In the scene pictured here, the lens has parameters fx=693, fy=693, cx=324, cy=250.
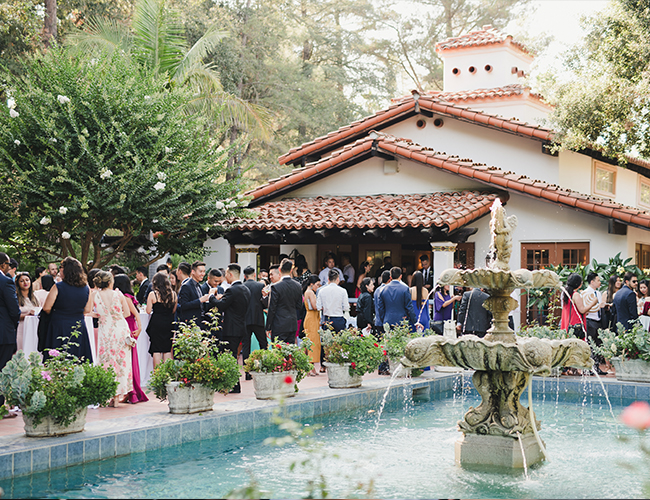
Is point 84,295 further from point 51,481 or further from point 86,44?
point 86,44

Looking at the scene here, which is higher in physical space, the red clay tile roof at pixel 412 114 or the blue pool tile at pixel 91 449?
the red clay tile roof at pixel 412 114

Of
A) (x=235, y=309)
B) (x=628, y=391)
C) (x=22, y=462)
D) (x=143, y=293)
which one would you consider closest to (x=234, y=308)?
(x=235, y=309)

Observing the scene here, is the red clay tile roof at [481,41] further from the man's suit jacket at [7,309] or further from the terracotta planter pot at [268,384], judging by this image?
the man's suit jacket at [7,309]

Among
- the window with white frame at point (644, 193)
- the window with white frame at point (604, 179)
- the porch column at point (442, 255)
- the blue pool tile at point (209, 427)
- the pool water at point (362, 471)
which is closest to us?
the pool water at point (362, 471)

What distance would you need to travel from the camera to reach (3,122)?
13938mm

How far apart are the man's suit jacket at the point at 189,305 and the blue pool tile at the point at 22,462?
3725mm

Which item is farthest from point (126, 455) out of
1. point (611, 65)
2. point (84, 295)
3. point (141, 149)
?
point (611, 65)

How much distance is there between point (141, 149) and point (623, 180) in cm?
1459

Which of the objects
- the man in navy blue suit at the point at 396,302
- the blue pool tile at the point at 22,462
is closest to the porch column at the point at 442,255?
the man in navy blue suit at the point at 396,302

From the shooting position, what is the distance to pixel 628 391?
430 inches

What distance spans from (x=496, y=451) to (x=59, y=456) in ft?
13.7

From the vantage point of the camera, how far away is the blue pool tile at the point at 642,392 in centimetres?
1077

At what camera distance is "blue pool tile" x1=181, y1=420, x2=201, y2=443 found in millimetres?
7484

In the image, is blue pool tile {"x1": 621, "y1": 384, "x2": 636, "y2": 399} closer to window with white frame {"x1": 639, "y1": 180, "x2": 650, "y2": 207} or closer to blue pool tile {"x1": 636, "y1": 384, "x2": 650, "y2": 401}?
blue pool tile {"x1": 636, "y1": 384, "x2": 650, "y2": 401}
